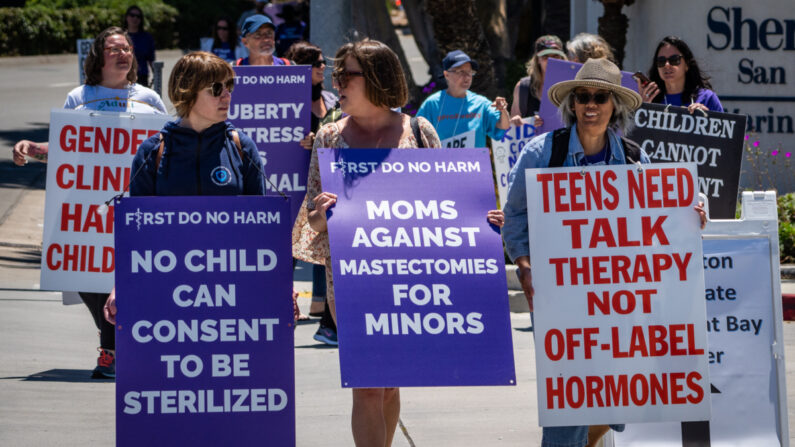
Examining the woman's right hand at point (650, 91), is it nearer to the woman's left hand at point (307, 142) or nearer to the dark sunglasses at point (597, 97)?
the woman's left hand at point (307, 142)

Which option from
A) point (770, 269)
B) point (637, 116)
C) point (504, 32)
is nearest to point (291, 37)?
point (504, 32)

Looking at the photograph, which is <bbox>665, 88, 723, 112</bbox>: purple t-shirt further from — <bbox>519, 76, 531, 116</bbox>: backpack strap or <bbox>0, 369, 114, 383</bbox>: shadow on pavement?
<bbox>0, 369, 114, 383</bbox>: shadow on pavement

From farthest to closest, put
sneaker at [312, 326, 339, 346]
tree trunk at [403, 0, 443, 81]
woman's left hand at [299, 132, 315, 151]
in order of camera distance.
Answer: tree trunk at [403, 0, 443, 81], woman's left hand at [299, 132, 315, 151], sneaker at [312, 326, 339, 346]

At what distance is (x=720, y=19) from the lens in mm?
13805

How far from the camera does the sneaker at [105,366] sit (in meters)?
7.10

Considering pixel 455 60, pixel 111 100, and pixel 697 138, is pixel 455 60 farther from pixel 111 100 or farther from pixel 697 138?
pixel 111 100

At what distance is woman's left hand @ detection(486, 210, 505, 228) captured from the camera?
15.7 ft

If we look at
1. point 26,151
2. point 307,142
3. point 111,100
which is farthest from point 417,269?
point 307,142

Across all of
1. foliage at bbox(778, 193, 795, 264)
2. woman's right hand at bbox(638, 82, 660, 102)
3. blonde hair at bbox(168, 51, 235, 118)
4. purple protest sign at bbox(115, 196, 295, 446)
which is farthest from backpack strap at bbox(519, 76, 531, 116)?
purple protest sign at bbox(115, 196, 295, 446)

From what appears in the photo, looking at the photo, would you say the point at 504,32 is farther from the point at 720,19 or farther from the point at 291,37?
the point at 720,19

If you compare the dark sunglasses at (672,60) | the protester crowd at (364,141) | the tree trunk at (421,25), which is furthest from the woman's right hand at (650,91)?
the tree trunk at (421,25)

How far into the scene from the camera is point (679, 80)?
24.5 ft

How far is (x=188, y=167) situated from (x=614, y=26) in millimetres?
11116

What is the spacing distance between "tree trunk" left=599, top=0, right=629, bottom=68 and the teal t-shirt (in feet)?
22.1
